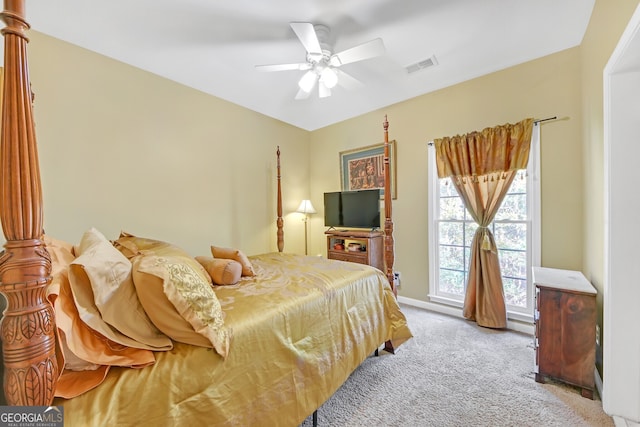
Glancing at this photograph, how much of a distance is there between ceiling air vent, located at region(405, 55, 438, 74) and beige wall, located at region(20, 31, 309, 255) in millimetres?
2082

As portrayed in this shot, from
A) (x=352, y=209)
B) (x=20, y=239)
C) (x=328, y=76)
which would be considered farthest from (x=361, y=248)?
(x=20, y=239)

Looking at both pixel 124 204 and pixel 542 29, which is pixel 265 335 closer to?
pixel 124 204

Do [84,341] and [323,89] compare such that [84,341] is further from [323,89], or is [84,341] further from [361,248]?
[361,248]

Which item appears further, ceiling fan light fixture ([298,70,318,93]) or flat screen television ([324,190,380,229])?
flat screen television ([324,190,380,229])

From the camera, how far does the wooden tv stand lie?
3.37 m

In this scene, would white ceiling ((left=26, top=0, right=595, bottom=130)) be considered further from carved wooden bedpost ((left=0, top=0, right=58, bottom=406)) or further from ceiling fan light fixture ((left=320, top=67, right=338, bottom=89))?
carved wooden bedpost ((left=0, top=0, right=58, bottom=406))

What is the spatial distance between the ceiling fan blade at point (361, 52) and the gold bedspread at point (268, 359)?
181 centimetres

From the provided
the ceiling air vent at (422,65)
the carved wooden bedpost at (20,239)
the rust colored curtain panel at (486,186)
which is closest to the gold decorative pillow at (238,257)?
the carved wooden bedpost at (20,239)

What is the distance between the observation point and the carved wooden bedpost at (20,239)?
65 cm

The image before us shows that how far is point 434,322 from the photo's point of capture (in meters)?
2.88

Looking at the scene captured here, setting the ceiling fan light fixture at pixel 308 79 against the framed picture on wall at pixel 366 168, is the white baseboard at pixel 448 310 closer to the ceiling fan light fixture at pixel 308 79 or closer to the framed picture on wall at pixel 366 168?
the framed picture on wall at pixel 366 168

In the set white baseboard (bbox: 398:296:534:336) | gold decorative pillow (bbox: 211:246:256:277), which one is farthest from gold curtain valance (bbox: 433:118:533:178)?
gold decorative pillow (bbox: 211:246:256:277)

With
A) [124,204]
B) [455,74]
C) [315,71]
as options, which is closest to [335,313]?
[315,71]

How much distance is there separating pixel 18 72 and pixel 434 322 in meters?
3.48
